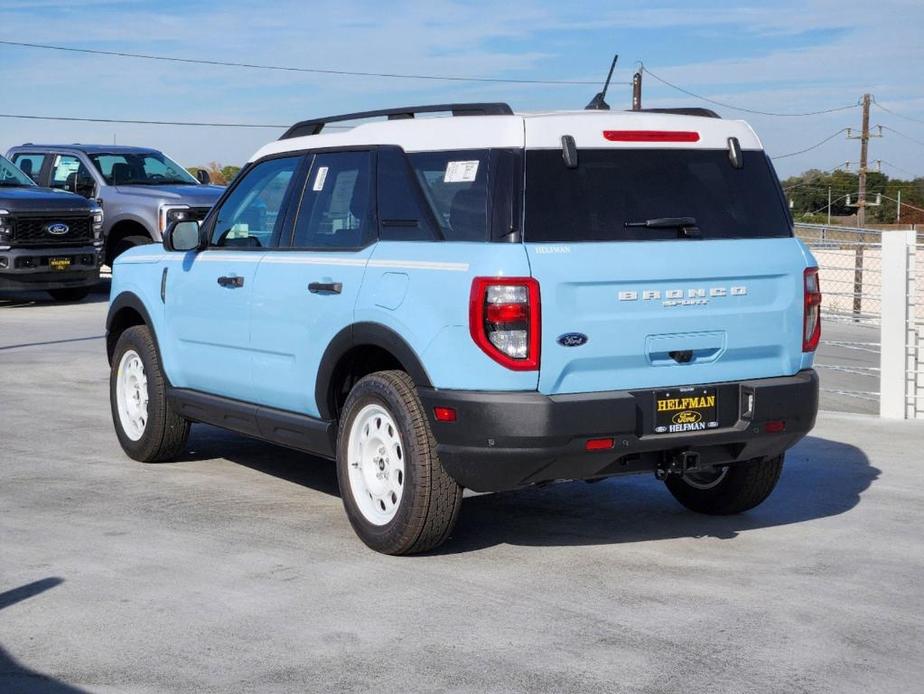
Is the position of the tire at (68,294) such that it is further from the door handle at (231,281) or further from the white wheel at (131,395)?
the door handle at (231,281)

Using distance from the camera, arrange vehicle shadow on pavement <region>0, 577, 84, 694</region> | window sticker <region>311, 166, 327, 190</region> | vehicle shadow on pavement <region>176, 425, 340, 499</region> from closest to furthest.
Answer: vehicle shadow on pavement <region>0, 577, 84, 694</region>
window sticker <region>311, 166, 327, 190</region>
vehicle shadow on pavement <region>176, 425, 340, 499</region>

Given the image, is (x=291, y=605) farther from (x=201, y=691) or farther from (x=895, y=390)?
(x=895, y=390)

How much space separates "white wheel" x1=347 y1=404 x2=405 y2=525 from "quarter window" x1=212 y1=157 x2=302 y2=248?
54.4 inches

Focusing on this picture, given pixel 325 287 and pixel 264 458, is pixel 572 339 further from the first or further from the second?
pixel 264 458

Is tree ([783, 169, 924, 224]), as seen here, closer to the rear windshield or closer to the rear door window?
the rear door window

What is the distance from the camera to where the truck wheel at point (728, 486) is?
23.4ft

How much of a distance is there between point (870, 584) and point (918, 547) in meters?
0.82

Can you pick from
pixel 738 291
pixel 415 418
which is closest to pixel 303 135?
pixel 415 418

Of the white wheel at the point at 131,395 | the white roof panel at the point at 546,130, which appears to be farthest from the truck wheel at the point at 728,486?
the white wheel at the point at 131,395

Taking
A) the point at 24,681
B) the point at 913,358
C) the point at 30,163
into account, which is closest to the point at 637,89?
the point at 30,163

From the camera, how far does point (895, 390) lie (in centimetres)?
1092

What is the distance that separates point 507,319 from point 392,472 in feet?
3.60

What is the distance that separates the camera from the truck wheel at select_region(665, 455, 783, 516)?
23.4 ft

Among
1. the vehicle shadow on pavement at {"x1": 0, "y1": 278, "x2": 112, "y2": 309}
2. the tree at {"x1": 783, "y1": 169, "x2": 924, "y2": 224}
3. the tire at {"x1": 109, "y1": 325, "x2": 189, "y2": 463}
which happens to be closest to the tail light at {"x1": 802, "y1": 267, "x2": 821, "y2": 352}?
the tire at {"x1": 109, "y1": 325, "x2": 189, "y2": 463}
